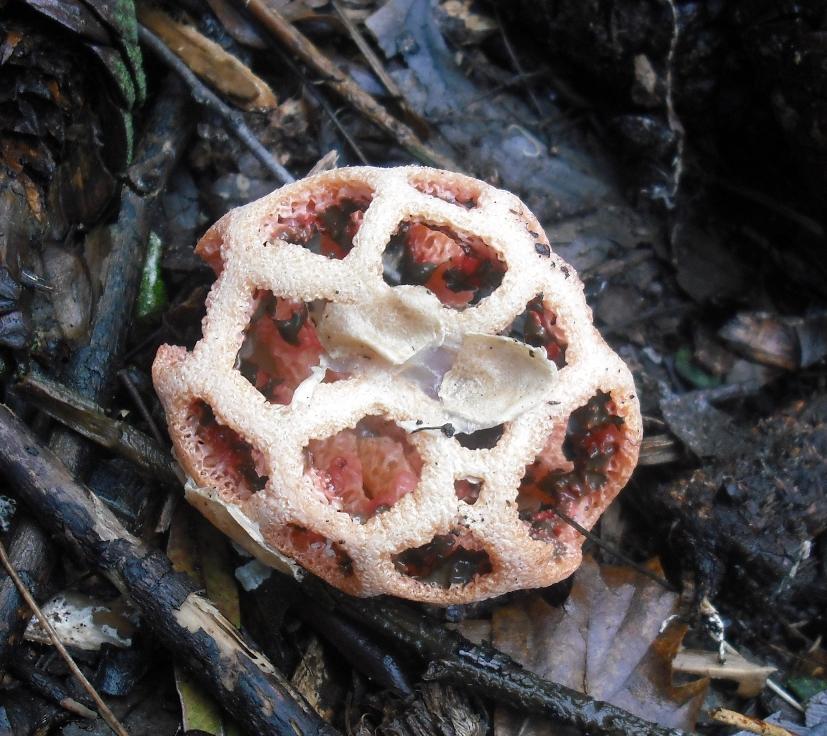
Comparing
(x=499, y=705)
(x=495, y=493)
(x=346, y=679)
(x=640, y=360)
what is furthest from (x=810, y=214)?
(x=346, y=679)

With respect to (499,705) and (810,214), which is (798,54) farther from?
(499,705)

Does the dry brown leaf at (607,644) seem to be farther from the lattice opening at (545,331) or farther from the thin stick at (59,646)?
the thin stick at (59,646)

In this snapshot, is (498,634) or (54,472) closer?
(54,472)

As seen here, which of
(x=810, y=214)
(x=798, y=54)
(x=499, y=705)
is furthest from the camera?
(x=810, y=214)

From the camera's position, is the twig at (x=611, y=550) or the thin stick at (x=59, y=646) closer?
the thin stick at (x=59, y=646)

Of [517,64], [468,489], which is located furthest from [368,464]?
[517,64]

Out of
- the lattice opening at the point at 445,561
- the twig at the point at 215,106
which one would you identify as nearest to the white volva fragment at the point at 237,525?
the lattice opening at the point at 445,561

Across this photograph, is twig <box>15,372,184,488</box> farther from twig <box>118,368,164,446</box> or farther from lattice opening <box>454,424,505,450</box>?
lattice opening <box>454,424,505,450</box>

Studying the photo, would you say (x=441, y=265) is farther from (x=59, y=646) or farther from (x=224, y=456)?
(x=59, y=646)
